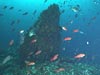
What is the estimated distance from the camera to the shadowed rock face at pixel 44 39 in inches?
627

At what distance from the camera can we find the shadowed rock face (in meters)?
15.9

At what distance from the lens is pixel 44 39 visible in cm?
1617

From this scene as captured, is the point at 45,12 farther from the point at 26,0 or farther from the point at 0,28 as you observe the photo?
the point at 26,0

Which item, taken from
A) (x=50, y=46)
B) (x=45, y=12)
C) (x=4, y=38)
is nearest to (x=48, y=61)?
(x=50, y=46)

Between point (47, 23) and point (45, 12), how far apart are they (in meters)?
0.92

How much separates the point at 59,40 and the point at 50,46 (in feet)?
3.97

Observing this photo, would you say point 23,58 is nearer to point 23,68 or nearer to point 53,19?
point 23,68

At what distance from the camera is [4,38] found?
4212 centimetres

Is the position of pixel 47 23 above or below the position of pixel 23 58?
above

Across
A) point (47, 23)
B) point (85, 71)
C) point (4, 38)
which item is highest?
point (47, 23)

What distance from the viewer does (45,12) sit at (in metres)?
16.8

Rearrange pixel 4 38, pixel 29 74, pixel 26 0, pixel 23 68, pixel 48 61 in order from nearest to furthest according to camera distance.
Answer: pixel 29 74 → pixel 23 68 → pixel 48 61 → pixel 4 38 → pixel 26 0

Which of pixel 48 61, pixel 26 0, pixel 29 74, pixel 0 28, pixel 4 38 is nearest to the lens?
pixel 29 74

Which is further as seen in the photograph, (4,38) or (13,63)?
(4,38)
